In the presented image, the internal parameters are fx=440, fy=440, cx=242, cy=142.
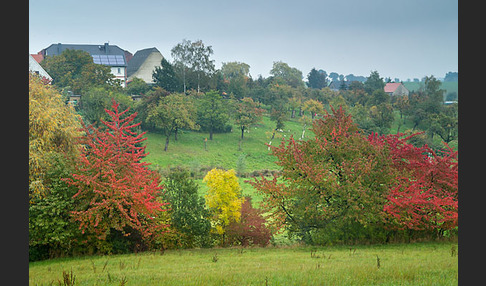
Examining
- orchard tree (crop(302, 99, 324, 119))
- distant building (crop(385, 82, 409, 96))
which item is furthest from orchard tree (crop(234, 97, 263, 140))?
distant building (crop(385, 82, 409, 96))

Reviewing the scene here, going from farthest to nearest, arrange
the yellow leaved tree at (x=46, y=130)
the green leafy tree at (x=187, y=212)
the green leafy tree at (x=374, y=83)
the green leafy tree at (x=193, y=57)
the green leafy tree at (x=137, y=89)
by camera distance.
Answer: the green leafy tree at (x=374, y=83)
the green leafy tree at (x=193, y=57)
the green leafy tree at (x=137, y=89)
the green leafy tree at (x=187, y=212)
the yellow leaved tree at (x=46, y=130)

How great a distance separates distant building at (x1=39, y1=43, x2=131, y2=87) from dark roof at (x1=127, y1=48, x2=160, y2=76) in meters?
3.75

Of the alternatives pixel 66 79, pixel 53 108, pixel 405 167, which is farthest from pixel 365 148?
pixel 66 79

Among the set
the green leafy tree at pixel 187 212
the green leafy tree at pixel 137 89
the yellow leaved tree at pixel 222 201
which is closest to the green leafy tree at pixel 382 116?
the green leafy tree at pixel 137 89

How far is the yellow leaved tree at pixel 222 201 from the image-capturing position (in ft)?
55.5

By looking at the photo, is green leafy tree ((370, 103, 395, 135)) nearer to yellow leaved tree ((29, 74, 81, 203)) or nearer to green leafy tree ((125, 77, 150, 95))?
green leafy tree ((125, 77, 150, 95))

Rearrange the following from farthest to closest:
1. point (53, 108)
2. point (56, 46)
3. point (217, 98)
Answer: point (56, 46) → point (217, 98) → point (53, 108)

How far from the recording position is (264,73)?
101812 millimetres

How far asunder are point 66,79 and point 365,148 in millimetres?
50522

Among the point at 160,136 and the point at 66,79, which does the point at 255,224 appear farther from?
the point at 66,79

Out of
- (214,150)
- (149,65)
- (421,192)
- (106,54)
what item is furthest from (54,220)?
(106,54)

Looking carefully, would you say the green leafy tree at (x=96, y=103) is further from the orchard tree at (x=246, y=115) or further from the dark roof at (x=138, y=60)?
the dark roof at (x=138, y=60)

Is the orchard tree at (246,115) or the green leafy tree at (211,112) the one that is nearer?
the green leafy tree at (211,112)

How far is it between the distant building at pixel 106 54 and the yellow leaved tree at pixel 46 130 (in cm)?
6038
